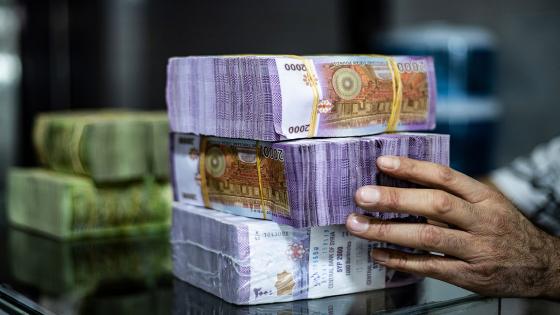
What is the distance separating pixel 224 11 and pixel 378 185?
2719 mm

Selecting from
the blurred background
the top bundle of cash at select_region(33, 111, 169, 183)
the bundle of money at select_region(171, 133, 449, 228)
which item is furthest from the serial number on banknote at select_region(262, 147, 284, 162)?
the blurred background

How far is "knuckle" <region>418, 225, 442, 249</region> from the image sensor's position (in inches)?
42.1

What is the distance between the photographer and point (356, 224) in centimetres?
106

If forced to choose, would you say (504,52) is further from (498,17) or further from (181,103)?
(181,103)

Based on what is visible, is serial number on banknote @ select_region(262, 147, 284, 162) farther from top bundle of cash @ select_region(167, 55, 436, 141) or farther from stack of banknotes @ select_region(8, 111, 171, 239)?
stack of banknotes @ select_region(8, 111, 171, 239)

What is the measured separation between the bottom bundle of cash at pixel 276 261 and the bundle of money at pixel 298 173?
0.03 meters

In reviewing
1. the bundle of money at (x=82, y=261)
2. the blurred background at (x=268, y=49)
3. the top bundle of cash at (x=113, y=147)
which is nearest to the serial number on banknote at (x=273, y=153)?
the bundle of money at (x=82, y=261)

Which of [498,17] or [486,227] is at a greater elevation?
[498,17]

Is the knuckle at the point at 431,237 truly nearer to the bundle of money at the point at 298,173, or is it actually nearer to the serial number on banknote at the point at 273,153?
the bundle of money at the point at 298,173

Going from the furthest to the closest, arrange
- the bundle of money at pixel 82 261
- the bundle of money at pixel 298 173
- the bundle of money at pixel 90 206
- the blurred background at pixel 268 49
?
the blurred background at pixel 268 49, the bundle of money at pixel 90 206, the bundle of money at pixel 82 261, the bundle of money at pixel 298 173

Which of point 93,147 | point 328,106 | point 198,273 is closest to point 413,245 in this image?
point 328,106

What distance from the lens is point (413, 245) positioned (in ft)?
3.54

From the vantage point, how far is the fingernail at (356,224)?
106 cm

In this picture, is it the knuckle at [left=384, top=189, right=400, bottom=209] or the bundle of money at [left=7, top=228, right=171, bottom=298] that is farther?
the bundle of money at [left=7, top=228, right=171, bottom=298]
